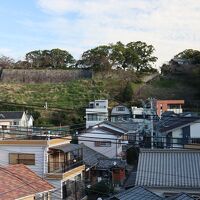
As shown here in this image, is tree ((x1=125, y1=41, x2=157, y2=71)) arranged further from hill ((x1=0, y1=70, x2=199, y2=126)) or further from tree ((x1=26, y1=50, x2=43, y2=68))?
tree ((x1=26, y1=50, x2=43, y2=68))

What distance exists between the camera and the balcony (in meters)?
20.5

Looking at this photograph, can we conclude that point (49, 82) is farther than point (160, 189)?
Yes

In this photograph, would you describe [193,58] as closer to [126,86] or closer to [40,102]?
[126,86]

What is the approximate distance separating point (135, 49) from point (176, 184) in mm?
56325

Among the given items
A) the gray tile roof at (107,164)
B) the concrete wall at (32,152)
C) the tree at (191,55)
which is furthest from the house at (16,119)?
the tree at (191,55)

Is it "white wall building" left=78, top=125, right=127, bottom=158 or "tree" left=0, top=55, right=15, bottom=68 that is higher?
"tree" left=0, top=55, right=15, bottom=68

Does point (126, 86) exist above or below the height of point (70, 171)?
above

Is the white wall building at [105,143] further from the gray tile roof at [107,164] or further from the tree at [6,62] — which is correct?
the tree at [6,62]

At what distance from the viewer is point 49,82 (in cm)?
6769

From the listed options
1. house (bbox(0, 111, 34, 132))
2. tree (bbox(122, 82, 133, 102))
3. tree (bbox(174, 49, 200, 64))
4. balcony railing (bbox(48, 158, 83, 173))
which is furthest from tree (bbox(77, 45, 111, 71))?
balcony railing (bbox(48, 158, 83, 173))

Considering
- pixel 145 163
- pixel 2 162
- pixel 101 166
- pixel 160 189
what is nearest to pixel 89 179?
pixel 101 166

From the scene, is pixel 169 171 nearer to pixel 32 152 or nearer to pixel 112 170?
pixel 32 152

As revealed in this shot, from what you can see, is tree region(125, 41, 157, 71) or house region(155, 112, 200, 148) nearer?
house region(155, 112, 200, 148)

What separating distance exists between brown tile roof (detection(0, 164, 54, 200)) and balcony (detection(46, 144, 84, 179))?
292 centimetres
